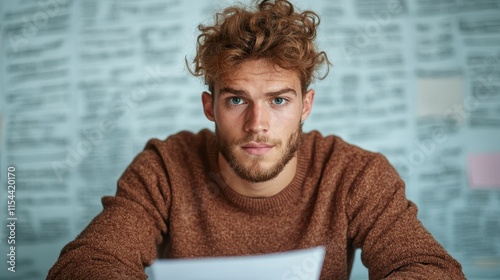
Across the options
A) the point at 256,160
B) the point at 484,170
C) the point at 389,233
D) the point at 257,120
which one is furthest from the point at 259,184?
the point at 484,170

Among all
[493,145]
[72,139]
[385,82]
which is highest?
[385,82]

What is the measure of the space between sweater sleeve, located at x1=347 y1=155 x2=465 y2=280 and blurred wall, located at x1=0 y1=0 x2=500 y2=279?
1.09 m

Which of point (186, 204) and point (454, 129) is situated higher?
point (454, 129)

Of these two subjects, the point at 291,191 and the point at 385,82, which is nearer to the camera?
the point at 291,191

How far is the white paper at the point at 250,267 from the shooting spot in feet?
4.84

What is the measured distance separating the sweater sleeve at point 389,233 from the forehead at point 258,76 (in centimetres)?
37

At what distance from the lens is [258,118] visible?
155cm

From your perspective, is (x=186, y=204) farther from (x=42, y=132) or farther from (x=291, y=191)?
(x=42, y=132)

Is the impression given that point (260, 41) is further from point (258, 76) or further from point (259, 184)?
point (259, 184)

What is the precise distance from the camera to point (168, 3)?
270 centimetres

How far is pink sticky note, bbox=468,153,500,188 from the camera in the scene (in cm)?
272

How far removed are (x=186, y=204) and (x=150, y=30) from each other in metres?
1.25

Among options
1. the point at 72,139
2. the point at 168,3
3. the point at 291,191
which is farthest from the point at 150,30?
the point at 291,191

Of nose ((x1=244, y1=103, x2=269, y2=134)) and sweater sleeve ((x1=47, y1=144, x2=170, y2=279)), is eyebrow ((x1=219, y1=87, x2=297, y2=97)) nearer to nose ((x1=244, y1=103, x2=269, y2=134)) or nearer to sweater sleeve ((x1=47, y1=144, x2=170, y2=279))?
nose ((x1=244, y1=103, x2=269, y2=134))
